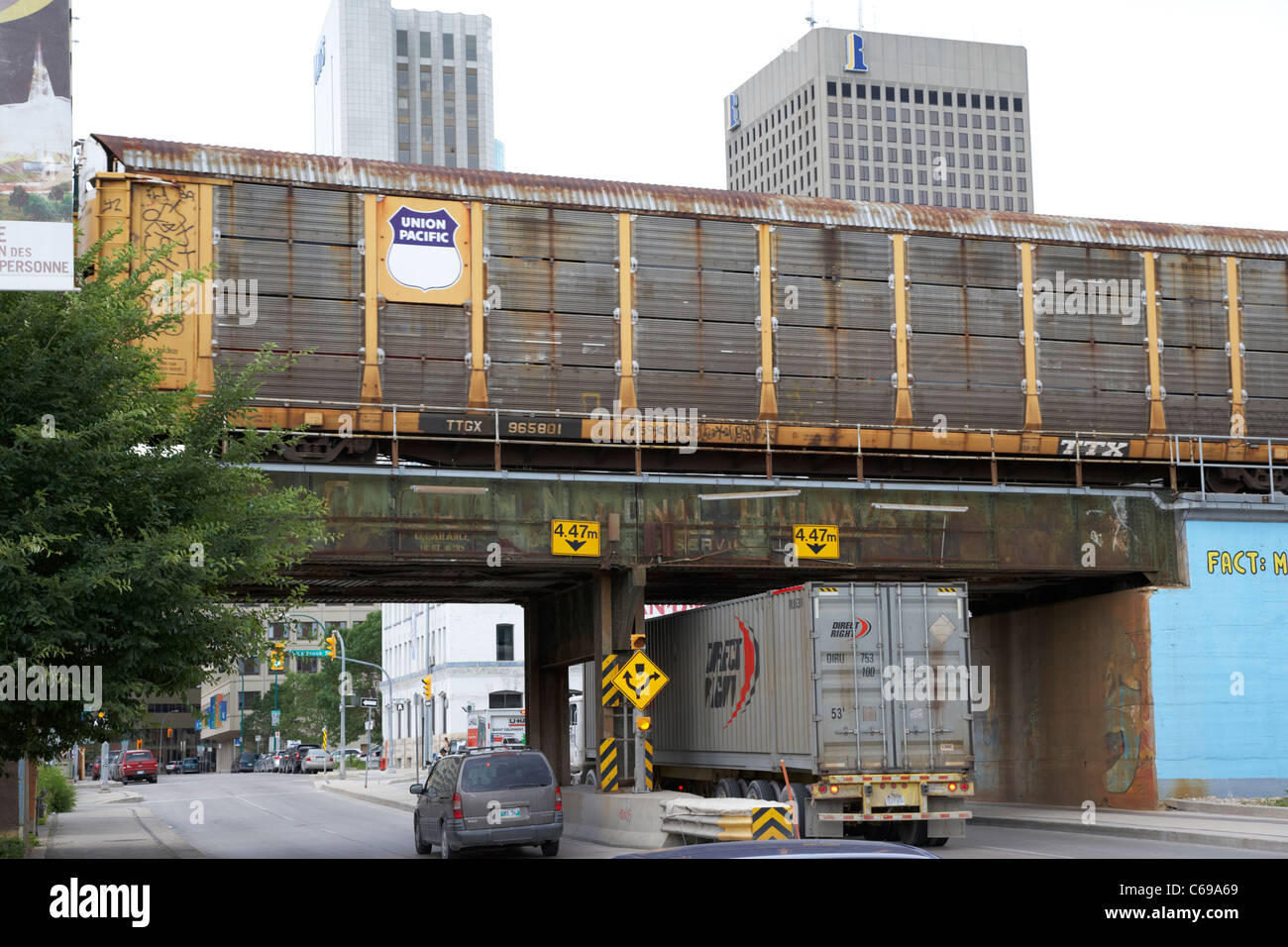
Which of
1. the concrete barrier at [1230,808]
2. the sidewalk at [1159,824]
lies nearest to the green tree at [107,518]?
the sidewalk at [1159,824]

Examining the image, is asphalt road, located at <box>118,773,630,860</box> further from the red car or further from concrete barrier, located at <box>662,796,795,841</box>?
the red car

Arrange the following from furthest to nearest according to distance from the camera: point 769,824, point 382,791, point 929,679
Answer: point 382,791
point 929,679
point 769,824

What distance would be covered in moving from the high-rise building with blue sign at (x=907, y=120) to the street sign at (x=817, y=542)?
16088 centimetres

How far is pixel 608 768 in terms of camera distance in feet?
85.1

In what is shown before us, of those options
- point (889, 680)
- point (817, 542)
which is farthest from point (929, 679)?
point (817, 542)

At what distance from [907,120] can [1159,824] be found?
175 metres

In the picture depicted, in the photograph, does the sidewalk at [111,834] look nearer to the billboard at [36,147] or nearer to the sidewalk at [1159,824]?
the billboard at [36,147]

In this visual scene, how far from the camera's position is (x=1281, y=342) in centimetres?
3161

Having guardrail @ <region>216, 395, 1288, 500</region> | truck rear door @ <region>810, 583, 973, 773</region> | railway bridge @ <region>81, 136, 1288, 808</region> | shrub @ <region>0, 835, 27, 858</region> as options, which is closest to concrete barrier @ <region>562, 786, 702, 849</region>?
truck rear door @ <region>810, 583, 973, 773</region>

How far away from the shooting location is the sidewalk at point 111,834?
2264 centimetres

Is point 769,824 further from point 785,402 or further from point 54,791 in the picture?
point 54,791

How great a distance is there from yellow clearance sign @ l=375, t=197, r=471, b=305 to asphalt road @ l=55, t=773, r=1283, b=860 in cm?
1042

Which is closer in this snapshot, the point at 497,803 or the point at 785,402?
the point at 497,803


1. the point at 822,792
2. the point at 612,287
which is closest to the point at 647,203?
the point at 612,287
